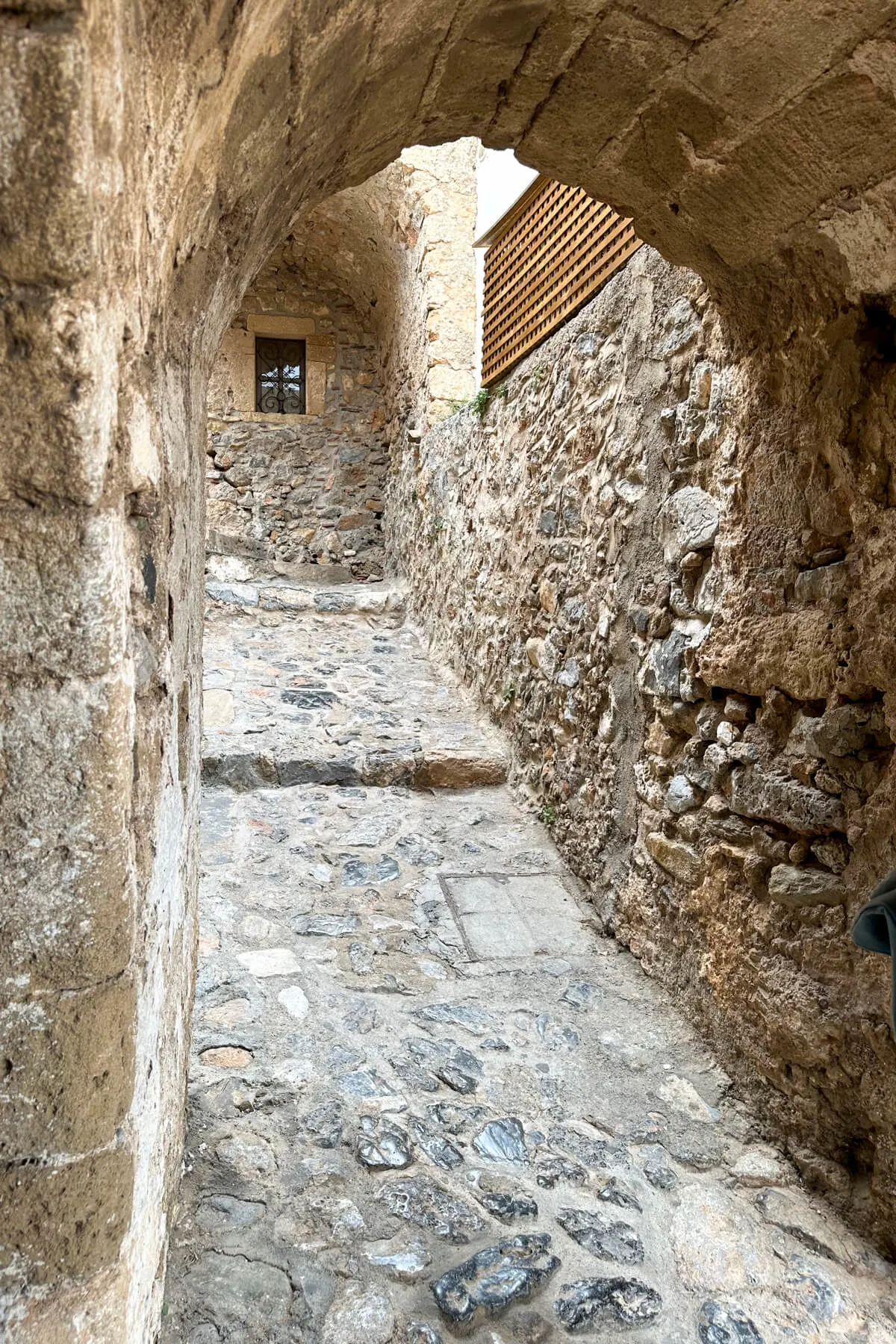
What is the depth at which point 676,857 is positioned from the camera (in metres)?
2.45

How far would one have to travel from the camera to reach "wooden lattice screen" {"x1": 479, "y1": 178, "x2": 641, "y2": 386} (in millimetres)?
3129

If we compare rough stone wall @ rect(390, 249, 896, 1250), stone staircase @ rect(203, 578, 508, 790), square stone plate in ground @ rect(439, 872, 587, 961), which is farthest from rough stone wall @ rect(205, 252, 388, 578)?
square stone plate in ground @ rect(439, 872, 587, 961)

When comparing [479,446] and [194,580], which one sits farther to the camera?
[479,446]

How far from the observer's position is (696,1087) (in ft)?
7.13

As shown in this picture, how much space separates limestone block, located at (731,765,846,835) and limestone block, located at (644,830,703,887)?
0.85ft

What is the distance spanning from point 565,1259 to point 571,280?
317 cm

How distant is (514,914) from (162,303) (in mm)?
2413

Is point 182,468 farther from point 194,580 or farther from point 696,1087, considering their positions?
point 696,1087

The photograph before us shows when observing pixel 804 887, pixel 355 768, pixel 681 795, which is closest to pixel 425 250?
pixel 355 768

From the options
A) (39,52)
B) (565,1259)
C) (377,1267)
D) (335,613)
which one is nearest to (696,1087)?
(565,1259)

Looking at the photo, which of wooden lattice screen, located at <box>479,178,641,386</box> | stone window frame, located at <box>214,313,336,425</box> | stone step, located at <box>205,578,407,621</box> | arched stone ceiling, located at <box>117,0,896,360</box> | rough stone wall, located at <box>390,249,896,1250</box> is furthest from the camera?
stone window frame, located at <box>214,313,336,425</box>

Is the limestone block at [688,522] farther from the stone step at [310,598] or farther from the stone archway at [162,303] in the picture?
the stone step at [310,598]

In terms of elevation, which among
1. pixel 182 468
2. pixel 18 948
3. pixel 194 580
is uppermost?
pixel 182 468

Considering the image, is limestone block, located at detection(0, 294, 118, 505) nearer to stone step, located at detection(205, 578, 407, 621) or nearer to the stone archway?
the stone archway
